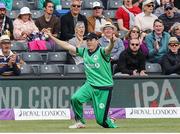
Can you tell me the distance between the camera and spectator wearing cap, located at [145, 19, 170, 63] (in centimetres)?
1700

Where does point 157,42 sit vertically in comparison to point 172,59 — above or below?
above

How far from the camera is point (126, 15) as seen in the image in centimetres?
1823

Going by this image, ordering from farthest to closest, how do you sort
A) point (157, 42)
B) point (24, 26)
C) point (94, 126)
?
point (24, 26) → point (157, 42) → point (94, 126)

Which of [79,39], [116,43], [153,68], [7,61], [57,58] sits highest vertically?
[79,39]

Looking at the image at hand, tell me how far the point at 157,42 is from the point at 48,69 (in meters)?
2.64

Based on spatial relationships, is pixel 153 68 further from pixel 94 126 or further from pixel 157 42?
pixel 94 126

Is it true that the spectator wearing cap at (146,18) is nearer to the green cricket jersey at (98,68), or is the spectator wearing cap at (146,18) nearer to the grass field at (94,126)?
the grass field at (94,126)

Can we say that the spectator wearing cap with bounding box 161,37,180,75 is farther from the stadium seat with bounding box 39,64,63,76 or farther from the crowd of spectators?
the stadium seat with bounding box 39,64,63,76

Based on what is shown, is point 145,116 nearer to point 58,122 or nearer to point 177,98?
point 177,98

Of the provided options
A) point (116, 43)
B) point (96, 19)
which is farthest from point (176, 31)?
point (96, 19)

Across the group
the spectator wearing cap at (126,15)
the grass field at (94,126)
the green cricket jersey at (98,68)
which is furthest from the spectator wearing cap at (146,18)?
the green cricket jersey at (98,68)

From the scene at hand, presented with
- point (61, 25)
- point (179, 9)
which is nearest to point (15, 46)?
point (61, 25)

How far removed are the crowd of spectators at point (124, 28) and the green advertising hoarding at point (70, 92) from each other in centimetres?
38

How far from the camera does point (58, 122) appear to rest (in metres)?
14.9
